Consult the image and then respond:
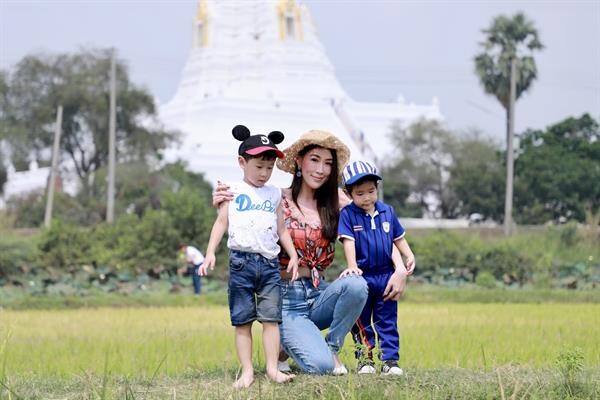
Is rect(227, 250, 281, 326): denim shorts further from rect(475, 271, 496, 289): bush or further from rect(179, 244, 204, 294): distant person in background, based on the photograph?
rect(475, 271, 496, 289): bush

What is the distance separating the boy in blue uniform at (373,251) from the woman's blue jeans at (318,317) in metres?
0.15

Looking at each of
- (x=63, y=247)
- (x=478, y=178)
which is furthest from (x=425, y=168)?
(x=63, y=247)

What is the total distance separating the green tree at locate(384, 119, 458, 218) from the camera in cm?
4772

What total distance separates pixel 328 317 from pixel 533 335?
4.22m

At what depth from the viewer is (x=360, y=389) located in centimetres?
539

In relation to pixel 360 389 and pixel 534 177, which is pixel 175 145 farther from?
pixel 360 389

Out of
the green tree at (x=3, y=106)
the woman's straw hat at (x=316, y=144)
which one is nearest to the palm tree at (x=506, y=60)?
the green tree at (x=3, y=106)

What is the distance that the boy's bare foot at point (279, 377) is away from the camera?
5.73 m

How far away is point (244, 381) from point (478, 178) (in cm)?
3944

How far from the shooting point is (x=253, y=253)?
5.91 meters

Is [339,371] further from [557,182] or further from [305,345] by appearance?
[557,182]

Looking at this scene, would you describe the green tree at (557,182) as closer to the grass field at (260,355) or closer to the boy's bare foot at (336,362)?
the grass field at (260,355)

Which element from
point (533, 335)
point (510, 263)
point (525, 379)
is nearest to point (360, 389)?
point (525, 379)

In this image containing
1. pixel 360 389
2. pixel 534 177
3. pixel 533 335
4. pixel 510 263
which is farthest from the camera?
pixel 534 177
